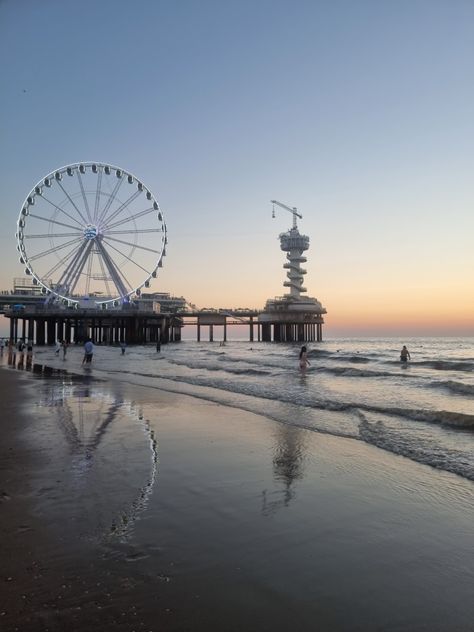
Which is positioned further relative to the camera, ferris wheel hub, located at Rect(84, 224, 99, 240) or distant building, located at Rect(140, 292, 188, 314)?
distant building, located at Rect(140, 292, 188, 314)

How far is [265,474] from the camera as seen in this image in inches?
240

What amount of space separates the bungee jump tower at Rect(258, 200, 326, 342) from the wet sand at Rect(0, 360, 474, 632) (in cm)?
8492

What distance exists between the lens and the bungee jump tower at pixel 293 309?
92.2 metres

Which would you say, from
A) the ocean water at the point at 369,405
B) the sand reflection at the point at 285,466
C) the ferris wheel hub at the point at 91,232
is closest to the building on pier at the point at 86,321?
the ferris wheel hub at the point at 91,232

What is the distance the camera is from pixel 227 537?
3.98 m

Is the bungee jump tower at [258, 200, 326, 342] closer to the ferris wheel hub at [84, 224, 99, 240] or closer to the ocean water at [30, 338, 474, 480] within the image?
the ferris wheel hub at [84, 224, 99, 240]

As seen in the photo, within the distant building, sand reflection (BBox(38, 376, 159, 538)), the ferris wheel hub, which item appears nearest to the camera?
sand reflection (BBox(38, 376, 159, 538))

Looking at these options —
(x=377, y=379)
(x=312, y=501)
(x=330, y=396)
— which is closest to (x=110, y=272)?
(x=377, y=379)

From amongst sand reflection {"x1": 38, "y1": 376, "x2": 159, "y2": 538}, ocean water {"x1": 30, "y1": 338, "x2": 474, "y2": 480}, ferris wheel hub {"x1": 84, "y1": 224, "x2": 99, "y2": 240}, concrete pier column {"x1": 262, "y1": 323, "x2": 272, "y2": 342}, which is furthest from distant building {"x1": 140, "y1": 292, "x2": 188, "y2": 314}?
sand reflection {"x1": 38, "y1": 376, "x2": 159, "y2": 538}

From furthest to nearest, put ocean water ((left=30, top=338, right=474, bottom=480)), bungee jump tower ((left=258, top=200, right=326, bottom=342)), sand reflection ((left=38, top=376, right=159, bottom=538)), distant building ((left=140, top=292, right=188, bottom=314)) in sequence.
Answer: distant building ((left=140, top=292, right=188, bottom=314)) < bungee jump tower ((left=258, top=200, right=326, bottom=342)) < ocean water ((left=30, top=338, right=474, bottom=480)) < sand reflection ((left=38, top=376, right=159, bottom=538))

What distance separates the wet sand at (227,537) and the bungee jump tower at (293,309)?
84.9m

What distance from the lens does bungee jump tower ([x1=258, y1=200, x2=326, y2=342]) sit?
3632 inches

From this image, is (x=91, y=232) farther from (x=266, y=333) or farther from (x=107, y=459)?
(x=266, y=333)

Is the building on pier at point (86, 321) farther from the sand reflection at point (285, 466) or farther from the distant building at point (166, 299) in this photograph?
the sand reflection at point (285, 466)
